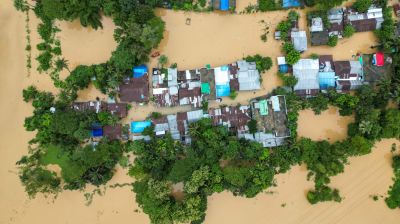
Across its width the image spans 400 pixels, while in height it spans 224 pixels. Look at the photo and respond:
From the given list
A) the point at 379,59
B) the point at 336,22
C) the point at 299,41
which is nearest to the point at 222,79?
the point at 299,41

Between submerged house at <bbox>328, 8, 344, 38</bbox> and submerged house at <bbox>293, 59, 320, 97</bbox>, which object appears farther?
submerged house at <bbox>328, 8, 344, 38</bbox>

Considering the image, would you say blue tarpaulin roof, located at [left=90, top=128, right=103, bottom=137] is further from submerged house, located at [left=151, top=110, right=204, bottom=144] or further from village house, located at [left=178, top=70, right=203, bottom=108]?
village house, located at [left=178, top=70, right=203, bottom=108]

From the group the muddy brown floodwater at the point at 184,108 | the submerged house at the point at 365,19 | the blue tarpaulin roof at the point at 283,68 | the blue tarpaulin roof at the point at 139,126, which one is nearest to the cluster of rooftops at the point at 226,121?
the blue tarpaulin roof at the point at 139,126

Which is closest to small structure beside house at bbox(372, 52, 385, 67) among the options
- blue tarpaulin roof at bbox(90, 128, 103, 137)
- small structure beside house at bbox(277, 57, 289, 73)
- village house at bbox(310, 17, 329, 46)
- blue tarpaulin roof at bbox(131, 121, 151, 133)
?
village house at bbox(310, 17, 329, 46)

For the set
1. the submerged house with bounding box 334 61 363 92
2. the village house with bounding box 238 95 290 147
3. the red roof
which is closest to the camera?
the village house with bounding box 238 95 290 147

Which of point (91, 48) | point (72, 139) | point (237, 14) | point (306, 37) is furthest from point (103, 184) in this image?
point (306, 37)

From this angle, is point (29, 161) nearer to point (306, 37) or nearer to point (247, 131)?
point (247, 131)

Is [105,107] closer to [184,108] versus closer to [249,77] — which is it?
[184,108]
